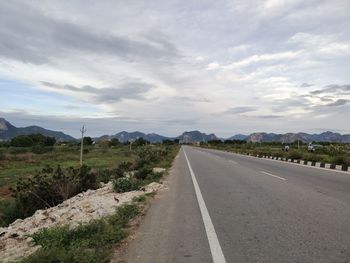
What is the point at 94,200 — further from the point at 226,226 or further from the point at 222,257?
the point at 222,257

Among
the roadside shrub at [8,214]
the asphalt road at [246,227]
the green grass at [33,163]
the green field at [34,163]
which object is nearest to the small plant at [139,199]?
the asphalt road at [246,227]

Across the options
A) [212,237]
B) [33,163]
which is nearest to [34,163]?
[33,163]

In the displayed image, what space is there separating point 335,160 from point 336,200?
19.1 m

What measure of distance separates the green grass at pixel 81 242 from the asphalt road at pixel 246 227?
1.23 feet

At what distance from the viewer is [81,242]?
21.3 ft

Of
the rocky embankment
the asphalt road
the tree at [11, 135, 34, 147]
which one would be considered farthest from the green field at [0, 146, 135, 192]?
the tree at [11, 135, 34, 147]

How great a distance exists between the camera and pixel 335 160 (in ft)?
93.8

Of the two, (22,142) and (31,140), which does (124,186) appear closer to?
(22,142)

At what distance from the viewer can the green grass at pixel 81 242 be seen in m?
5.57

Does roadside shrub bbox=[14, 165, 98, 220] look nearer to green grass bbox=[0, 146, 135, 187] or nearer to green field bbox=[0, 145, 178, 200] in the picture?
green field bbox=[0, 145, 178, 200]

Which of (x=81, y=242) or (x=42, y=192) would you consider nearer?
(x=81, y=242)

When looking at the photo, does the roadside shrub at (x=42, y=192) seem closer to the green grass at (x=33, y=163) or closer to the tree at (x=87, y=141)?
the green grass at (x=33, y=163)

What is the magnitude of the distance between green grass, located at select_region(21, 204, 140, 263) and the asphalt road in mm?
376

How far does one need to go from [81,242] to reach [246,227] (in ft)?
9.93
